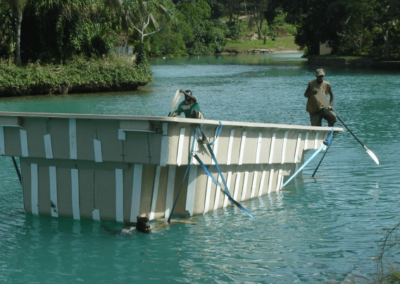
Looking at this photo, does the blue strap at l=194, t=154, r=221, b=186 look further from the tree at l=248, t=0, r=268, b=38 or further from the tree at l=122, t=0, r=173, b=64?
the tree at l=248, t=0, r=268, b=38

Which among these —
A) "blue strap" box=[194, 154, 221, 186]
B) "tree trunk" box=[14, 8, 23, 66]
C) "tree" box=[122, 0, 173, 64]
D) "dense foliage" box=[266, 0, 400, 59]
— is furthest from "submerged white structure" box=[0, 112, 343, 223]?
"dense foliage" box=[266, 0, 400, 59]

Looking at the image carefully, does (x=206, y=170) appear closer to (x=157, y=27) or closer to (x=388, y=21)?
(x=157, y=27)

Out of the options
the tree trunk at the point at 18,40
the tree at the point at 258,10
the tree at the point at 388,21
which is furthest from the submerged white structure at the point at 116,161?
the tree at the point at 258,10

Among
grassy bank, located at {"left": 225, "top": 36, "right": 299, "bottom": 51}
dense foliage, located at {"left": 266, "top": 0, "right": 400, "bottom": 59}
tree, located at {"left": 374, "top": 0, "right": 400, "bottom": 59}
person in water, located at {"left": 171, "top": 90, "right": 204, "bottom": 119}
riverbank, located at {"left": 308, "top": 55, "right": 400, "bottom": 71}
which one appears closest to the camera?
person in water, located at {"left": 171, "top": 90, "right": 204, "bottom": 119}

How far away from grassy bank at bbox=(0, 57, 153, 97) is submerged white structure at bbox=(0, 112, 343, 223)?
2292 cm

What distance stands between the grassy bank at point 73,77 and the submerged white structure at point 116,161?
22918mm

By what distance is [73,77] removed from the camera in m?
33.0

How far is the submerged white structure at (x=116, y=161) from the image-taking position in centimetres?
799

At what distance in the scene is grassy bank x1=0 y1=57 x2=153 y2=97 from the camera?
31.0 meters


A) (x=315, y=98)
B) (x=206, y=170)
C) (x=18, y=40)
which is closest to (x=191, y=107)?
(x=206, y=170)

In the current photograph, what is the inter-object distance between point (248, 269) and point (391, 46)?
5710cm

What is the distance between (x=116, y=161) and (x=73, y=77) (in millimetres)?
25765

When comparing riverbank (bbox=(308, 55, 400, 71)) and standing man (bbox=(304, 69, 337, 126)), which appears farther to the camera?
riverbank (bbox=(308, 55, 400, 71))

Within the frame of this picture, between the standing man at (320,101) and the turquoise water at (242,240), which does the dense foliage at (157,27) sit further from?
the turquoise water at (242,240)
